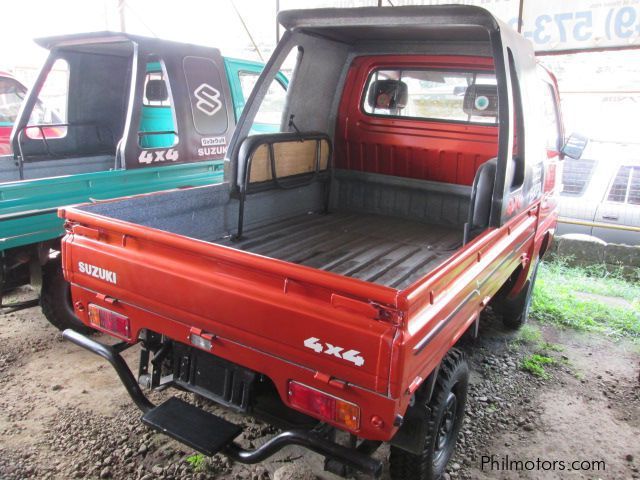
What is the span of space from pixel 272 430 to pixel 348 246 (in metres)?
1.19

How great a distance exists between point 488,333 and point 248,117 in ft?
8.72

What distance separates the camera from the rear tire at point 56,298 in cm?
364

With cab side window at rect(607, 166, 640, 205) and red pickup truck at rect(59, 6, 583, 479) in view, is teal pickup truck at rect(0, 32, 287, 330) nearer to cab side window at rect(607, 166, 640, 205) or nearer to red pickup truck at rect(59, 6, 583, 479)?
red pickup truck at rect(59, 6, 583, 479)

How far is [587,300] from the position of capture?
5.12 metres

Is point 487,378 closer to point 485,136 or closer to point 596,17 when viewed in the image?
point 485,136

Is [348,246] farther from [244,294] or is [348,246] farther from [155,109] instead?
[155,109]

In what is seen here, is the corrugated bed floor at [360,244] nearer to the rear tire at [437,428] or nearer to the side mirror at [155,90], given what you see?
the rear tire at [437,428]

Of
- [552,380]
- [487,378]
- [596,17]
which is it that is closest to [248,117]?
[487,378]

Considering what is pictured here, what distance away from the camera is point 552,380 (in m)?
3.64

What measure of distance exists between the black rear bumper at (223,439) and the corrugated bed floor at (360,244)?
102 cm

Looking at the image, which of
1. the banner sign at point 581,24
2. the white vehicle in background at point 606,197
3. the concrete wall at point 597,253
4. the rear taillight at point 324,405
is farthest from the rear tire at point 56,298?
the banner sign at point 581,24

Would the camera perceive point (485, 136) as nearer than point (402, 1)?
Yes

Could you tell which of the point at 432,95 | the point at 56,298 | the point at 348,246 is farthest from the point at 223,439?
the point at 432,95

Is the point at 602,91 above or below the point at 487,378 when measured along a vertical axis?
above
